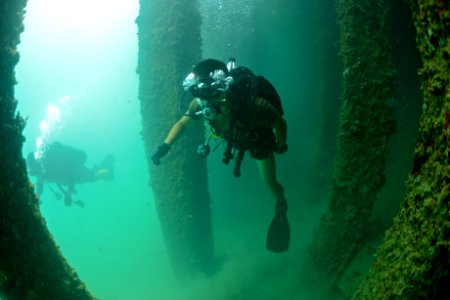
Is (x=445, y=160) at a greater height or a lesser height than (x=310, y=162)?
lesser

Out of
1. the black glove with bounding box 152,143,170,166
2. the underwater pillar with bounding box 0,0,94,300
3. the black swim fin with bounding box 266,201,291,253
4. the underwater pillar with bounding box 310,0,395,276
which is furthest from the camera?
the black swim fin with bounding box 266,201,291,253

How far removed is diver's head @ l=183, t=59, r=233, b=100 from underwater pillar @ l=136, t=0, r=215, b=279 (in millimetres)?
2201

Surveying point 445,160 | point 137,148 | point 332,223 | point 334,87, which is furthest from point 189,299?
point 137,148

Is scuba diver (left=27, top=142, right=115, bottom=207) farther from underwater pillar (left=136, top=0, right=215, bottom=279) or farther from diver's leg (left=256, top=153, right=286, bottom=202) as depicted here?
diver's leg (left=256, top=153, right=286, bottom=202)

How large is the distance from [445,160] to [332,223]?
3.02 m

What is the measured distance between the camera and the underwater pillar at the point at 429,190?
153 cm

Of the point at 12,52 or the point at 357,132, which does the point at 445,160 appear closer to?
the point at 357,132

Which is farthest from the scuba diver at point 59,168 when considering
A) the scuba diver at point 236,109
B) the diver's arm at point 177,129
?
the scuba diver at point 236,109

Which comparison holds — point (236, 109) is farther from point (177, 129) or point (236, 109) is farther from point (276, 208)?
point (276, 208)

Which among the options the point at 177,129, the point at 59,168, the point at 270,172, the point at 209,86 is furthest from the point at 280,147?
the point at 59,168

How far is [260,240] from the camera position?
31.4ft

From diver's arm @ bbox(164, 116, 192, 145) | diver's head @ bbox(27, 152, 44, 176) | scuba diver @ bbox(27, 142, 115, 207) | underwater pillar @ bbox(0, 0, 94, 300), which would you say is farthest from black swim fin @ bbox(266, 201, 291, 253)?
diver's head @ bbox(27, 152, 44, 176)

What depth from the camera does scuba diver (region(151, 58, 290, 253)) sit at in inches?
152

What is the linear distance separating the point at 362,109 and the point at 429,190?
2.10 metres
